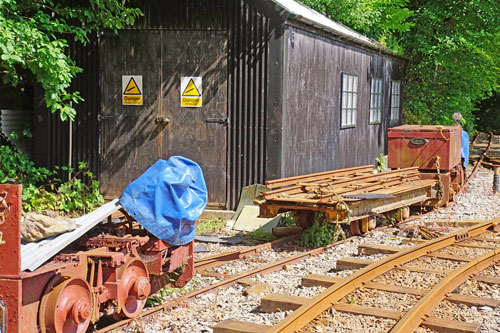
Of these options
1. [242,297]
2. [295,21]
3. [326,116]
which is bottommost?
[242,297]

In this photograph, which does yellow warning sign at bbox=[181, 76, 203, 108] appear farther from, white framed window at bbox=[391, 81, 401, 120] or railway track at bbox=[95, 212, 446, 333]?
white framed window at bbox=[391, 81, 401, 120]

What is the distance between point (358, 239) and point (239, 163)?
3.01 meters

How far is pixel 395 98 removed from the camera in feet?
76.4

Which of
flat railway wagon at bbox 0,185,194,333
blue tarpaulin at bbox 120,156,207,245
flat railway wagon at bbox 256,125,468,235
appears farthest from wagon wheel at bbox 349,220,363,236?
blue tarpaulin at bbox 120,156,207,245

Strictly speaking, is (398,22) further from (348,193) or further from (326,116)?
(348,193)

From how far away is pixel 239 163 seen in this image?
13047 millimetres

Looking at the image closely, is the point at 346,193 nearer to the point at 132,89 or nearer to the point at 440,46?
the point at 132,89

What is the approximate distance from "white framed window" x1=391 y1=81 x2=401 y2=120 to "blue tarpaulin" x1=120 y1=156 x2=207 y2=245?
52.3 ft

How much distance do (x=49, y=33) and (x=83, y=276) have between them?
6.49 m

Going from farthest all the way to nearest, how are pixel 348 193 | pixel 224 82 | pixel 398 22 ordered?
pixel 398 22 < pixel 224 82 < pixel 348 193

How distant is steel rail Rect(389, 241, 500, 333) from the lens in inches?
243

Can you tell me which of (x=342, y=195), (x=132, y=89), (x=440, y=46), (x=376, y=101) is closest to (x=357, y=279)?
(x=342, y=195)

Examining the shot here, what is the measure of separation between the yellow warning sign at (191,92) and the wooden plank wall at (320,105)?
5.29 feet

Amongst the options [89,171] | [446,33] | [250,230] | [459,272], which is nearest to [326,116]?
[250,230]
